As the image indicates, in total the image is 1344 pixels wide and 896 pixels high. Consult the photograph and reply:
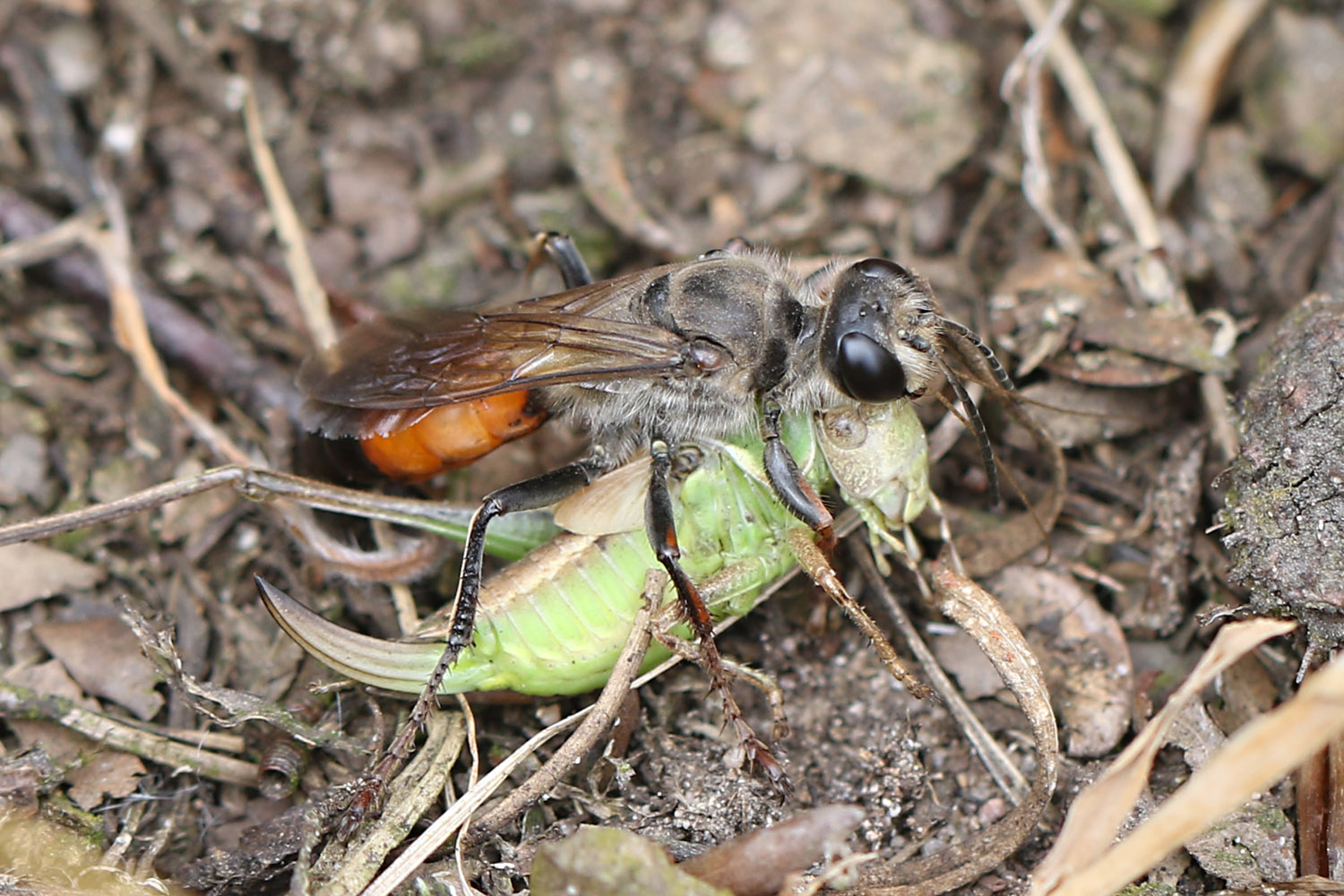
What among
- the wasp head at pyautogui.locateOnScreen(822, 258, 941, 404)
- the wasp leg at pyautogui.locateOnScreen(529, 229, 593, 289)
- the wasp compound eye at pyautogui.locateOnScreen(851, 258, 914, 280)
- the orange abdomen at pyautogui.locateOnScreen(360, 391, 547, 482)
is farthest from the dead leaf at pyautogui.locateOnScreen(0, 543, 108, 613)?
the wasp compound eye at pyautogui.locateOnScreen(851, 258, 914, 280)

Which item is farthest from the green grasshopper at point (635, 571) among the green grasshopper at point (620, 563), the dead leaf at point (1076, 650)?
the dead leaf at point (1076, 650)

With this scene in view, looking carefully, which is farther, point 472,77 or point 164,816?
point 472,77

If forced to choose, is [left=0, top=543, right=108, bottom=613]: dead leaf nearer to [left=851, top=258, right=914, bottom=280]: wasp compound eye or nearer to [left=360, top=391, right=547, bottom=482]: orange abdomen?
[left=360, top=391, right=547, bottom=482]: orange abdomen

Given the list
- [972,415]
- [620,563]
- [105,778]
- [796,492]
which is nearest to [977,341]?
[972,415]

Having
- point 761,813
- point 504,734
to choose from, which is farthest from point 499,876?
point 761,813

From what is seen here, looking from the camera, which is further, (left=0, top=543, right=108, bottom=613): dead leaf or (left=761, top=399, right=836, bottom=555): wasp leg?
(left=0, top=543, right=108, bottom=613): dead leaf

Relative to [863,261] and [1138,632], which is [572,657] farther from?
[1138,632]

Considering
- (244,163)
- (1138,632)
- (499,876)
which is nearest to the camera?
(499,876)
